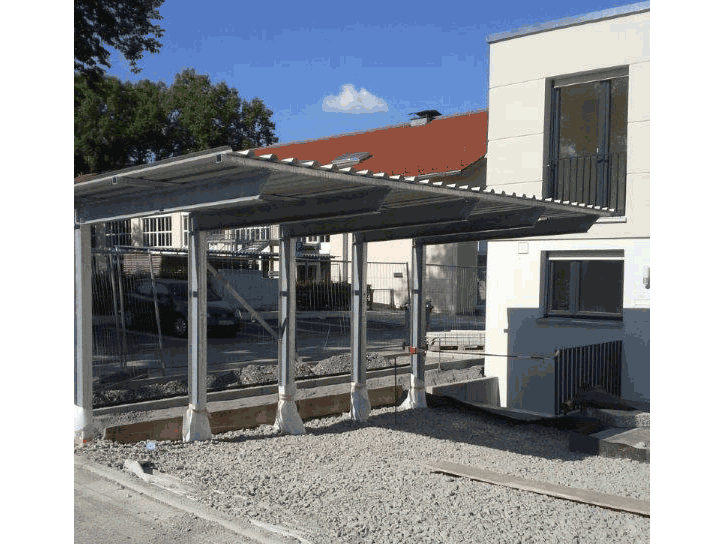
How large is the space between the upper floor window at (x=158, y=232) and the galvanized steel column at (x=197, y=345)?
1121 inches

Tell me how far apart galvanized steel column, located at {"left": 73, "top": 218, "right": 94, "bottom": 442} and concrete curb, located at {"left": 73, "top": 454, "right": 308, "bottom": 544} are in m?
0.79

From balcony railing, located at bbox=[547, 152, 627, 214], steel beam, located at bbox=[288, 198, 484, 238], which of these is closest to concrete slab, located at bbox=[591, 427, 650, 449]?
steel beam, located at bbox=[288, 198, 484, 238]

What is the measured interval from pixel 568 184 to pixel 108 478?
932cm

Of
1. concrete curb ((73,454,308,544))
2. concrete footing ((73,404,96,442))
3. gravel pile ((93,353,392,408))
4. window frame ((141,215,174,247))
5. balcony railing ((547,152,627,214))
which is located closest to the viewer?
concrete curb ((73,454,308,544))

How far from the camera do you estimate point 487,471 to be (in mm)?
7535

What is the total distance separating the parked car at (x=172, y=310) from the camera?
40.3 feet

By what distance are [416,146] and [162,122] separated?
12991 millimetres

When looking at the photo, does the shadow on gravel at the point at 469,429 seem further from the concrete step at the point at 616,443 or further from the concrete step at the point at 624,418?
the concrete step at the point at 624,418

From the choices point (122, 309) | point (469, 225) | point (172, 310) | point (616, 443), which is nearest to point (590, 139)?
point (469, 225)

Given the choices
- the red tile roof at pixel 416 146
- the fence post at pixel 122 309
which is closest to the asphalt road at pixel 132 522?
the fence post at pixel 122 309

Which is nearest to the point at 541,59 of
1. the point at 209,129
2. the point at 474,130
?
the point at 474,130

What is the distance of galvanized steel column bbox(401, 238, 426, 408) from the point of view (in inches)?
445

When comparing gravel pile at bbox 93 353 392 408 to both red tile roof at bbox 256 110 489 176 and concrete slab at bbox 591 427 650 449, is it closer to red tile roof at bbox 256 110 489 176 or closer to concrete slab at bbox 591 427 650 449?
concrete slab at bbox 591 427 650 449
